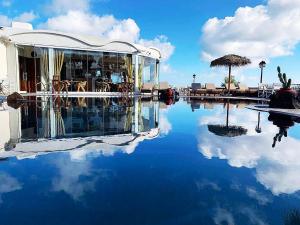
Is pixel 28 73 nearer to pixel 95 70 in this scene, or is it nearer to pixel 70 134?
pixel 95 70

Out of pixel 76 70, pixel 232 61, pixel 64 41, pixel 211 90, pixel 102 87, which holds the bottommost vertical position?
pixel 211 90

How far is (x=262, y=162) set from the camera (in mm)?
3383

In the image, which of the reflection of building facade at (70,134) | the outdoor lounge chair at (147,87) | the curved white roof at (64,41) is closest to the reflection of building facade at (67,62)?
the curved white roof at (64,41)

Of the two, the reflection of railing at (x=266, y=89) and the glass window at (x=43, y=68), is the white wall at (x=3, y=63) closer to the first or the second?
the glass window at (x=43, y=68)

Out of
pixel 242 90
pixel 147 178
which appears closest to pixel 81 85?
pixel 242 90

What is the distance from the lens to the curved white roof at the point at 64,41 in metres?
14.9

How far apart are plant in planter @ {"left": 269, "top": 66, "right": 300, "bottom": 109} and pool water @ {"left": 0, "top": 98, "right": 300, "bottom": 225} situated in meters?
4.89

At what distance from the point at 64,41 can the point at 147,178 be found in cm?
1496

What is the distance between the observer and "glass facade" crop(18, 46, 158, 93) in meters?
15.9

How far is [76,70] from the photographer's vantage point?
16828 mm

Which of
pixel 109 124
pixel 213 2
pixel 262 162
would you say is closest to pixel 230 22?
pixel 213 2

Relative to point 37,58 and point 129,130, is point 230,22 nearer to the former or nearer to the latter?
point 37,58

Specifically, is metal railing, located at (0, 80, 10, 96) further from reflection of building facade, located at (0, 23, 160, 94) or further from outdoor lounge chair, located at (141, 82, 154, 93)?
A: outdoor lounge chair, located at (141, 82, 154, 93)

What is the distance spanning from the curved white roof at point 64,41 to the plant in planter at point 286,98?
9.69 m
